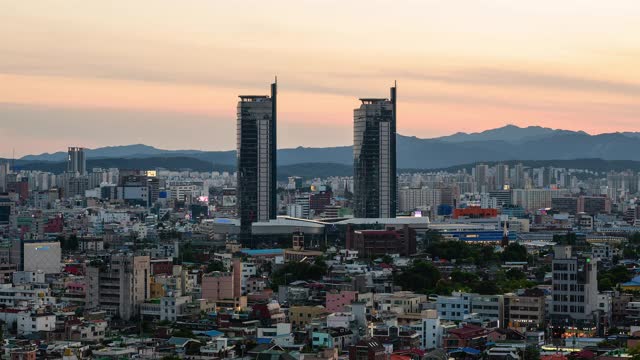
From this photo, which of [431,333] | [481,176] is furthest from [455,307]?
[481,176]

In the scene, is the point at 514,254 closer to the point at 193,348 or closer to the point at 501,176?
the point at 193,348

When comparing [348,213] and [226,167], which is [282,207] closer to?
[348,213]

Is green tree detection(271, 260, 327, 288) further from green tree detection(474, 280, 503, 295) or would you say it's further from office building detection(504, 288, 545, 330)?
office building detection(504, 288, 545, 330)

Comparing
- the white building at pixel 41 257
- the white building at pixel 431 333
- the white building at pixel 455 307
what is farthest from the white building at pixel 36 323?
the white building at pixel 41 257

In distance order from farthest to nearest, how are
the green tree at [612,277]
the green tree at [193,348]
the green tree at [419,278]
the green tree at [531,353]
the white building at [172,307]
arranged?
1. the green tree at [419,278]
2. the green tree at [612,277]
3. the white building at [172,307]
4. the green tree at [193,348]
5. the green tree at [531,353]

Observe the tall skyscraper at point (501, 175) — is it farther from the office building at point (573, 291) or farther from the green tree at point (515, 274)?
the office building at point (573, 291)

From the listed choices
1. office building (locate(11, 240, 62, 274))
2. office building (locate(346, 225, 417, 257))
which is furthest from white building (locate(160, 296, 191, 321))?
office building (locate(346, 225, 417, 257))

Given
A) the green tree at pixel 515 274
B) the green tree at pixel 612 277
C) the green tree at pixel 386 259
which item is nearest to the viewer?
the green tree at pixel 612 277
